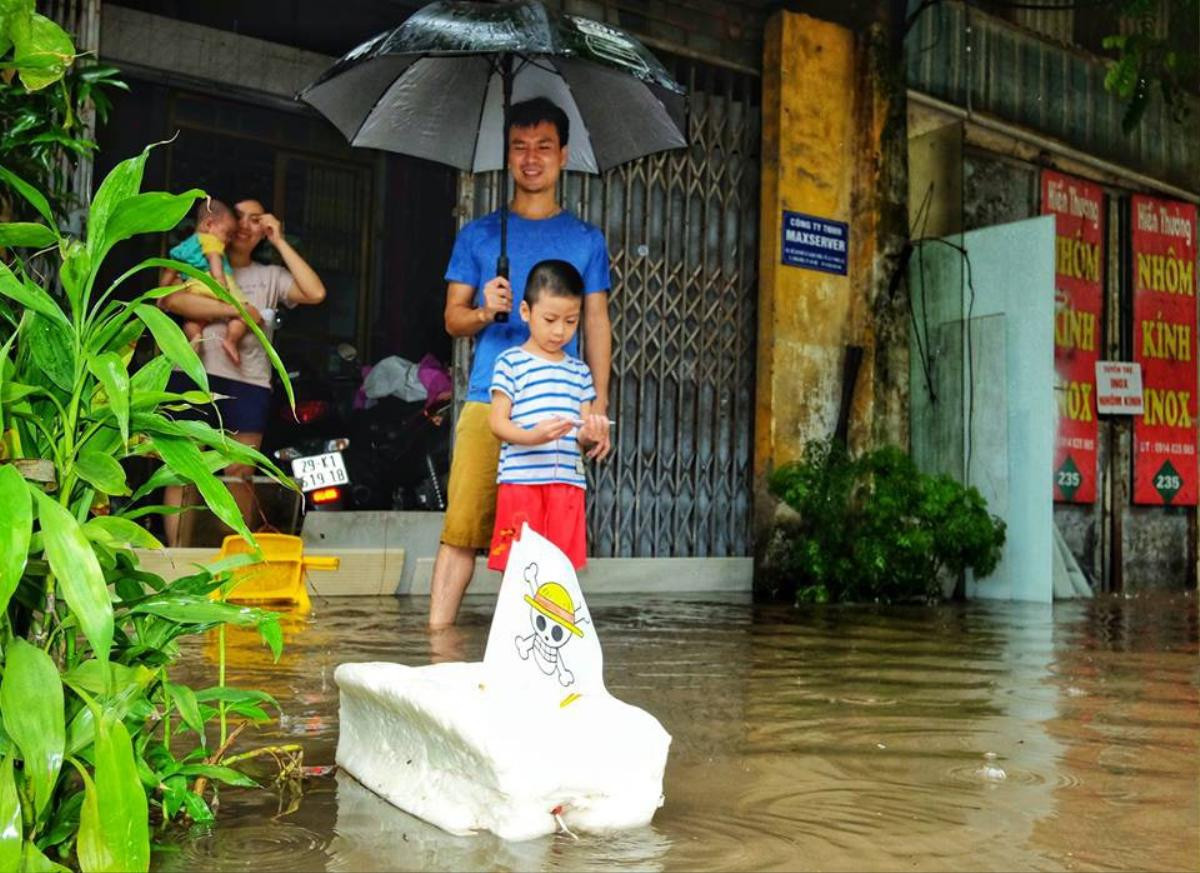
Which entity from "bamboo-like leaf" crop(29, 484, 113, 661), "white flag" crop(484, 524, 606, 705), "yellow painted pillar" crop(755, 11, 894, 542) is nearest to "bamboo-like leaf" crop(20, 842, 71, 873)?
"bamboo-like leaf" crop(29, 484, 113, 661)

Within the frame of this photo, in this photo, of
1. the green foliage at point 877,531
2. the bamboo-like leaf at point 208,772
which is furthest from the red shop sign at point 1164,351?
the bamboo-like leaf at point 208,772

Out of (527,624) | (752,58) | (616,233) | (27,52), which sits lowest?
(527,624)

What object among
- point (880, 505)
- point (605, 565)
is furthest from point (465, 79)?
point (880, 505)

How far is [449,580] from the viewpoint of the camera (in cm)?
458

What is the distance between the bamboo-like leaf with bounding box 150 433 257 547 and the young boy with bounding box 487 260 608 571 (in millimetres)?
2273

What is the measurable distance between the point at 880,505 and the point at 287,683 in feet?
15.7

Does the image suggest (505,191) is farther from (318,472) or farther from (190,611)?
(190,611)

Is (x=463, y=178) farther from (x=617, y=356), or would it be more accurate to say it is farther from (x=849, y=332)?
(x=849, y=332)

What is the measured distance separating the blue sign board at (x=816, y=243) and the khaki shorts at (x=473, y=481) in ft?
12.6

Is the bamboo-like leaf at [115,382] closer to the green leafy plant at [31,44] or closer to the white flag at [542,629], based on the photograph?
the green leafy plant at [31,44]

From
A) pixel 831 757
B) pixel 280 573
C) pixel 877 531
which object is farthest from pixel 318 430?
pixel 831 757

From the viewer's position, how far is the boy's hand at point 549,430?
3.90 metres

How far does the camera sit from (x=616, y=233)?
297 inches

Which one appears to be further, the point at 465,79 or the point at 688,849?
the point at 465,79
